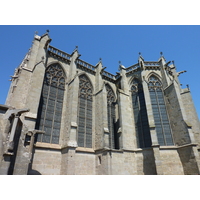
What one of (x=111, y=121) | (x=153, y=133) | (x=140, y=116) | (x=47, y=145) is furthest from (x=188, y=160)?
(x=47, y=145)

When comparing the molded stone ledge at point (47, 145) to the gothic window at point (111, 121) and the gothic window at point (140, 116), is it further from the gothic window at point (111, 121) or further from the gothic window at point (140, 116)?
the gothic window at point (140, 116)

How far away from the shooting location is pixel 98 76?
1631 centimetres

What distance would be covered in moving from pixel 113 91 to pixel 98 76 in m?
3.01

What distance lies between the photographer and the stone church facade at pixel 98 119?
35.4 feet

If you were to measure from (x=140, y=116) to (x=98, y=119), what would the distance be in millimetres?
4589

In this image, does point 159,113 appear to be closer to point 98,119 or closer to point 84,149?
point 98,119

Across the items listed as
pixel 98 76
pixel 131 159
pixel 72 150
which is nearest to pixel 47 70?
pixel 98 76

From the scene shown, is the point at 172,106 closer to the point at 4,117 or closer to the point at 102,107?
the point at 102,107

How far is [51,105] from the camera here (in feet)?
41.2

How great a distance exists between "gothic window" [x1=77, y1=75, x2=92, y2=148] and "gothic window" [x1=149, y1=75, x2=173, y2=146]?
654cm

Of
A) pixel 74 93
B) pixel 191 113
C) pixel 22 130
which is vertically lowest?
pixel 22 130

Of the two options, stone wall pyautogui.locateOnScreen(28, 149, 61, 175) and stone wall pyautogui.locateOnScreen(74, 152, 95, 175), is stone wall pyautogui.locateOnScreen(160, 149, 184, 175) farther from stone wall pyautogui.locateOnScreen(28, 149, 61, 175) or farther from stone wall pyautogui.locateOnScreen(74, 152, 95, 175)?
stone wall pyautogui.locateOnScreen(28, 149, 61, 175)

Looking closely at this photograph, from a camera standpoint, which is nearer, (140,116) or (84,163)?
(84,163)

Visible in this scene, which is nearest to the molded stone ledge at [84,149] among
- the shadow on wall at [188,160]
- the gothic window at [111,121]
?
the gothic window at [111,121]
